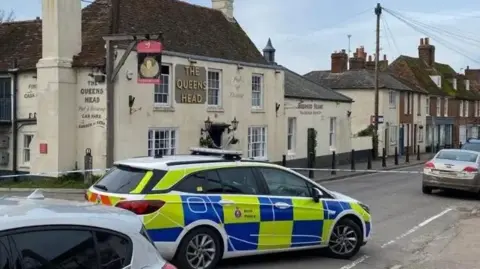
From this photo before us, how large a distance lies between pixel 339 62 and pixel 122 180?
1703 inches

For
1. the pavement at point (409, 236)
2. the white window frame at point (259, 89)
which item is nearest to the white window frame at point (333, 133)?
the white window frame at point (259, 89)

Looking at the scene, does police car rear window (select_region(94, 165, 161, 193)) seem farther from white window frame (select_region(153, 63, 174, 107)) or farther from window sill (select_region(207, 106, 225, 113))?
window sill (select_region(207, 106, 225, 113))

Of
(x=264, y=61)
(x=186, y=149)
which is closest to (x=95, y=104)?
(x=186, y=149)

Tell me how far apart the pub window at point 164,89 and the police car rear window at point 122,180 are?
13.6 metres

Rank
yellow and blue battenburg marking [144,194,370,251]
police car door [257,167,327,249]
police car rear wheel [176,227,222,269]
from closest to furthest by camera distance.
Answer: yellow and blue battenburg marking [144,194,370,251] < police car rear wheel [176,227,222,269] < police car door [257,167,327,249]

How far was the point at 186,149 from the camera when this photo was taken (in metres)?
23.8

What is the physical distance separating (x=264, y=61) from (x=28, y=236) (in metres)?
25.5

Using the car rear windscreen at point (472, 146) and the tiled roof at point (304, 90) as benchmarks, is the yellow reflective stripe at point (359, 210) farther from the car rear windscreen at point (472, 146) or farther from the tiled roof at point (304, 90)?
the car rear windscreen at point (472, 146)

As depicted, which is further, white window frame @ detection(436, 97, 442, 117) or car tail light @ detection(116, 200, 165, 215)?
white window frame @ detection(436, 97, 442, 117)

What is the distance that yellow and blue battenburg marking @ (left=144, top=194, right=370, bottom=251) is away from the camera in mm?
8180

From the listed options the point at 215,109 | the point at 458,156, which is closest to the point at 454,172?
the point at 458,156

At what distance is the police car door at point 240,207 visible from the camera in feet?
28.5

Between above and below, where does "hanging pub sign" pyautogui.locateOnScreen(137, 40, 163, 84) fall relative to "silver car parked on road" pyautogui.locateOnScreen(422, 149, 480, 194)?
above

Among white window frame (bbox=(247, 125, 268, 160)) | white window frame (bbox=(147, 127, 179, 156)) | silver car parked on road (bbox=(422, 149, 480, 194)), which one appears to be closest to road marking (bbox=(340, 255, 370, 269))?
silver car parked on road (bbox=(422, 149, 480, 194))
